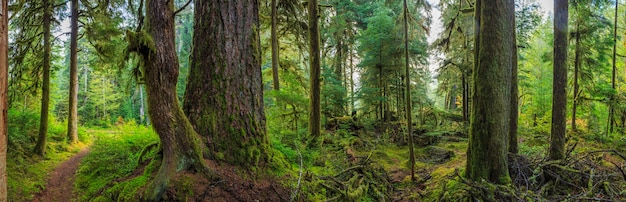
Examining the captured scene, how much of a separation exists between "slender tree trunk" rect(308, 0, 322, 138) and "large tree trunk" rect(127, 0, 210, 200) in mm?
6000

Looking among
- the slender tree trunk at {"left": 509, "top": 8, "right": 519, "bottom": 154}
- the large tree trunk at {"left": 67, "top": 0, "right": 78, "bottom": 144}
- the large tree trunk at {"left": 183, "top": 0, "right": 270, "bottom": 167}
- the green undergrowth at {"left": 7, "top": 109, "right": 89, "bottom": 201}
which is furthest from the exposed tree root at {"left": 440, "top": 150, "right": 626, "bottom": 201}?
the large tree trunk at {"left": 67, "top": 0, "right": 78, "bottom": 144}

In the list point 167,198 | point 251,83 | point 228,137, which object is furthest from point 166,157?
point 251,83

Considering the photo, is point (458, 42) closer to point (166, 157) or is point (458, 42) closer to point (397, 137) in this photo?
point (397, 137)

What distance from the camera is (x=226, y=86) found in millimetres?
3947

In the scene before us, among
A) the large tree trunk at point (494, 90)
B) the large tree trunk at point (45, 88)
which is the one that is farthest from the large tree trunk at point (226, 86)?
the large tree trunk at point (45, 88)

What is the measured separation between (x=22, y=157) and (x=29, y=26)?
191 inches

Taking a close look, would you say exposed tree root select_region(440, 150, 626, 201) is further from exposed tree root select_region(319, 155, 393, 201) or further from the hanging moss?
the hanging moss

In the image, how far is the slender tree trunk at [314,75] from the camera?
9375 mm

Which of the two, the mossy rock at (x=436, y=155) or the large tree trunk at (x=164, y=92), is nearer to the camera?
the large tree trunk at (x=164, y=92)

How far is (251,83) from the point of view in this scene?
4.12m

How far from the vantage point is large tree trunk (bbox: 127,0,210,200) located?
120 inches

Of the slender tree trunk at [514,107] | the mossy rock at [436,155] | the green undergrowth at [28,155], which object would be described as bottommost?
the mossy rock at [436,155]

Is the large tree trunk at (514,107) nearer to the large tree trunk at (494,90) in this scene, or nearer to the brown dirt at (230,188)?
the large tree trunk at (494,90)

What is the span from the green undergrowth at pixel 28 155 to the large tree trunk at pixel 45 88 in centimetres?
32
